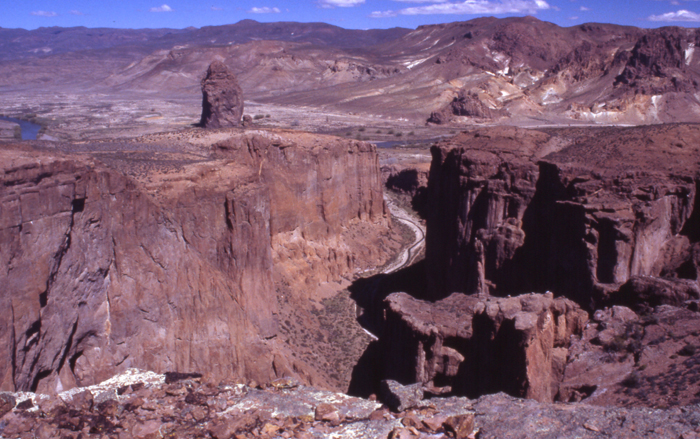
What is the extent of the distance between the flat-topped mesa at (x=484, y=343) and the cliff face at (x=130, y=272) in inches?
236

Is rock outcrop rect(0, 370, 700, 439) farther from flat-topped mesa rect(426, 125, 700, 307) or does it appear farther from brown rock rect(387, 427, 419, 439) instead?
flat-topped mesa rect(426, 125, 700, 307)

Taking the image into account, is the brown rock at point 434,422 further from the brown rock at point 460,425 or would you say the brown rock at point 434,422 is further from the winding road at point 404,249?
the winding road at point 404,249

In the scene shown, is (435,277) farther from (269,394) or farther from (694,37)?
(694,37)

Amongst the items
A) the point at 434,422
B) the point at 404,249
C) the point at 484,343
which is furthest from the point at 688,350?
the point at 404,249

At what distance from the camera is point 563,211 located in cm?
2345

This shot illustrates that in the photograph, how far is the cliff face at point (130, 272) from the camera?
1739 centimetres

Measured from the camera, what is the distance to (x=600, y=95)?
116500 mm

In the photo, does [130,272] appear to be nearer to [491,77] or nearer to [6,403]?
[6,403]

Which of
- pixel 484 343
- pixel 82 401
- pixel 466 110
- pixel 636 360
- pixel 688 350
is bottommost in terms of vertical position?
pixel 82 401

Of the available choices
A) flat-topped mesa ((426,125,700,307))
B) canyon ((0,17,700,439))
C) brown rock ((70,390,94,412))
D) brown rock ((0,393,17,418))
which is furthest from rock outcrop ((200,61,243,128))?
brown rock ((0,393,17,418))

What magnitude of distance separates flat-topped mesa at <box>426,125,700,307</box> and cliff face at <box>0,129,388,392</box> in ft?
32.2

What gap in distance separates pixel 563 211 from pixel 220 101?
55401 millimetres

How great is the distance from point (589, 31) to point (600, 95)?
7822cm

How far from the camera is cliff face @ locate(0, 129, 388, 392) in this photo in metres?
17.4
